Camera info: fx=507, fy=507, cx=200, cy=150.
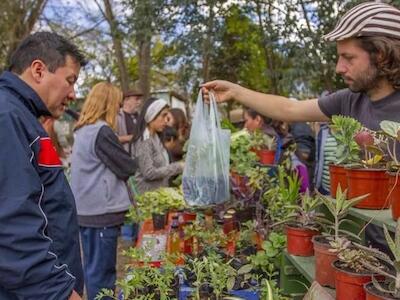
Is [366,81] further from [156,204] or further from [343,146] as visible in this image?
[156,204]

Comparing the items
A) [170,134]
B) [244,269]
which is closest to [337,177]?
[244,269]

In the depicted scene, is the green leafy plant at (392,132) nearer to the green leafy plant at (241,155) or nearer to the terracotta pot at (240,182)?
the terracotta pot at (240,182)

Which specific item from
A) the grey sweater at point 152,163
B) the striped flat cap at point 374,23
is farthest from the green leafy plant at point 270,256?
the grey sweater at point 152,163

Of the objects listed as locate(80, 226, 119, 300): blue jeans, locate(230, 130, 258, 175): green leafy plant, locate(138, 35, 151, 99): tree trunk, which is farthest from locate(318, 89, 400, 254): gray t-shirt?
locate(138, 35, 151, 99): tree trunk

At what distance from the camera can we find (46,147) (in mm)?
1677

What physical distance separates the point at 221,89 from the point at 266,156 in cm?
157

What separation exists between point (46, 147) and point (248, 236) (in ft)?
3.91

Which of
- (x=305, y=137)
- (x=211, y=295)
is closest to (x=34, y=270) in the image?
(x=211, y=295)

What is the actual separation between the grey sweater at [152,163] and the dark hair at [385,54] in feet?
8.80

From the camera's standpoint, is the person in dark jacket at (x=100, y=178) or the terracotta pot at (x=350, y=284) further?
the person in dark jacket at (x=100, y=178)

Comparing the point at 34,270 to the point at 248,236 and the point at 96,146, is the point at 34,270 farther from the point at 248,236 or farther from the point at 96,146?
the point at 96,146

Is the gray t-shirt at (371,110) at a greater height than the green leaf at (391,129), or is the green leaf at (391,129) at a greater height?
the gray t-shirt at (371,110)

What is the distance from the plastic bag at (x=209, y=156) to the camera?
9.43ft

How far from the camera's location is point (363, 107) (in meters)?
2.02
